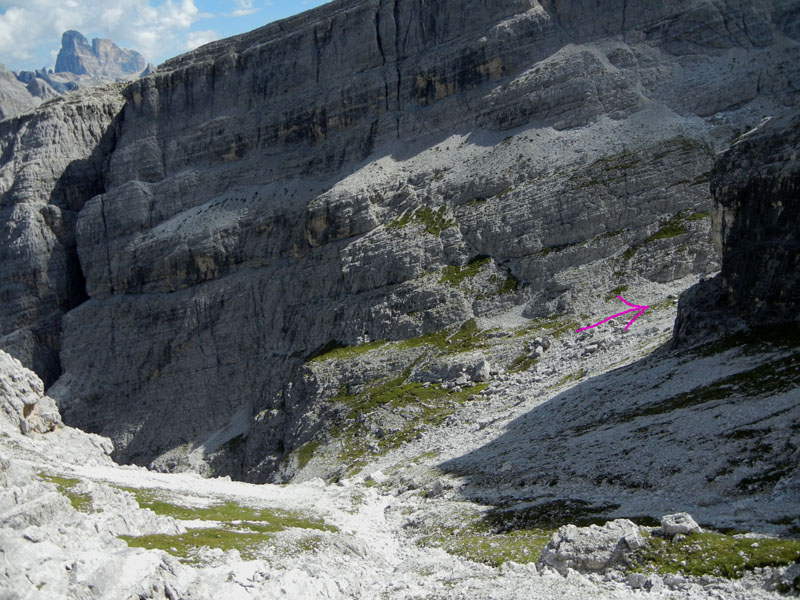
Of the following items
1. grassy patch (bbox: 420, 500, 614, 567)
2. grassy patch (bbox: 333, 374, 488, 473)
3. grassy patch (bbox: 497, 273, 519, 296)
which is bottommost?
grassy patch (bbox: 333, 374, 488, 473)

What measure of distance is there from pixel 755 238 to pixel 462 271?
38.2 meters

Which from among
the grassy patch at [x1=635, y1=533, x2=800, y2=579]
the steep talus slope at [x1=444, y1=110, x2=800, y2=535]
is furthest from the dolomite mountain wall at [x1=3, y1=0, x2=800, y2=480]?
the grassy patch at [x1=635, y1=533, x2=800, y2=579]

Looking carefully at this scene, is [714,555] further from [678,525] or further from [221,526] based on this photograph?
[221,526]

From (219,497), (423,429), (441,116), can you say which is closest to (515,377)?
(423,429)

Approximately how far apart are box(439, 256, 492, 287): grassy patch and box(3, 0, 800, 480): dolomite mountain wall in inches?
30.2

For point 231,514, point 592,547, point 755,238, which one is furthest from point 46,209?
point 592,547

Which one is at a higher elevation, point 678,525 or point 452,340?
point 452,340

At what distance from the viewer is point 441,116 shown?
105062 millimetres

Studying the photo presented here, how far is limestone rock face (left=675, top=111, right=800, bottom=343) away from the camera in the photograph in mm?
54281

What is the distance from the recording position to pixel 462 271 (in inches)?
3580

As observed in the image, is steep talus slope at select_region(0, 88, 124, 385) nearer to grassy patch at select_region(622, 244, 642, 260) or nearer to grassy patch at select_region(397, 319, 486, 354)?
grassy patch at select_region(397, 319, 486, 354)

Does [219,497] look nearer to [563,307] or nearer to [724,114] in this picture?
[563,307]

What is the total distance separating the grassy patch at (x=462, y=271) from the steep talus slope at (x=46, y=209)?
58177mm

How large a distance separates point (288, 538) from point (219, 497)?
16668 mm
